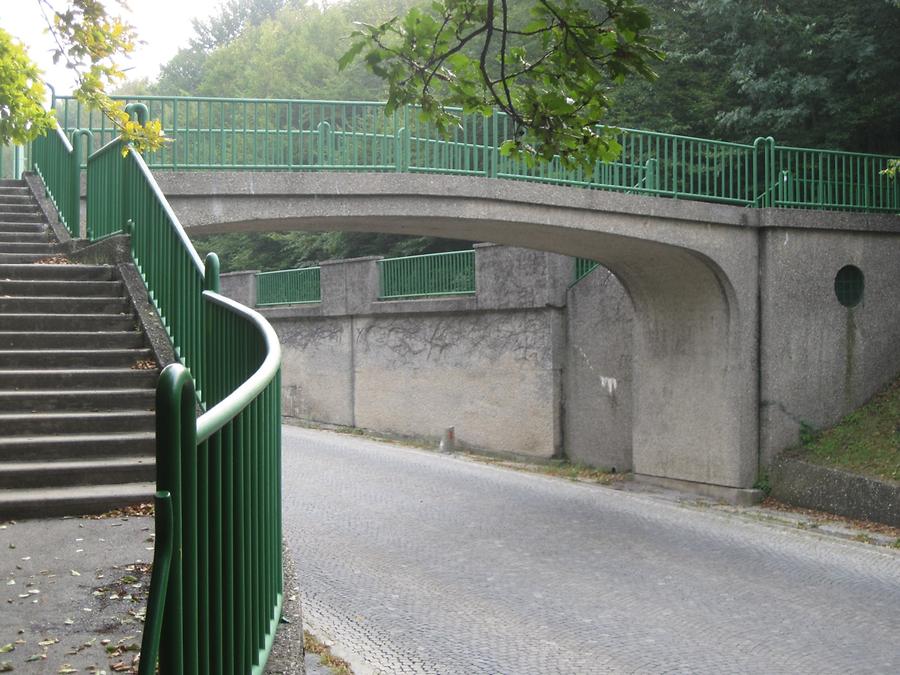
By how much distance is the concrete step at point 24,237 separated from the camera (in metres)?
11.1

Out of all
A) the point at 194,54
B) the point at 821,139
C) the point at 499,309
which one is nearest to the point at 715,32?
the point at 821,139

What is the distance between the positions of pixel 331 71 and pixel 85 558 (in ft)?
124

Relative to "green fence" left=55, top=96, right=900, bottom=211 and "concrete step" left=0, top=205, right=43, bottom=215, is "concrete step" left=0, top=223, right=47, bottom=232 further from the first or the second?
"green fence" left=55, top=96, right=900, bottom=211

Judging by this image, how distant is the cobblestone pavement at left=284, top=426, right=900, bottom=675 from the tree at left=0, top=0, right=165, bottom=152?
4240mm

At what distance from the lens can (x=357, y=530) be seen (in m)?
11.0

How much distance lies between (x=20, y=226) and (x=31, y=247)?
100 cm

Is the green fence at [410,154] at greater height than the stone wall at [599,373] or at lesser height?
greater

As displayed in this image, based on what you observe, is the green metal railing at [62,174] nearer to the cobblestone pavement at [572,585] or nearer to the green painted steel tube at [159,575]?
the cobblestone pavement at [572,585]

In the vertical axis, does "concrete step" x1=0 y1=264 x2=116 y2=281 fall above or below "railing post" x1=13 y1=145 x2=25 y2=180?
below

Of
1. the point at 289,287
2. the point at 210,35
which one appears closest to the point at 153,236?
the point at 289,287

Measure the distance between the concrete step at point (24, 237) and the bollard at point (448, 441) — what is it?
31.3 feet

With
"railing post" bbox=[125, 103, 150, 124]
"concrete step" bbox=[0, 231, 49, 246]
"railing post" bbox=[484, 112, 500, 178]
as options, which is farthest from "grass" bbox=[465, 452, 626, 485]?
"railing post" bbox=[125, 103, 150, 124]

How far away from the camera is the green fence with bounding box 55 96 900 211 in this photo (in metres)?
11.4

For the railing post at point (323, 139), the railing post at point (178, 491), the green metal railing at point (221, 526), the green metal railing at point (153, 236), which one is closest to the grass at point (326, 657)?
the green metal railing at point (221, 526)
